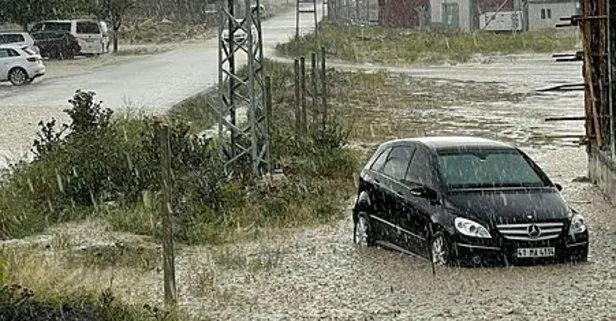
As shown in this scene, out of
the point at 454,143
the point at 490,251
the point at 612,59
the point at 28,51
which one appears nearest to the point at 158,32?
the point at 28,51

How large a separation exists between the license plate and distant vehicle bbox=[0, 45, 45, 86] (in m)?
34.0

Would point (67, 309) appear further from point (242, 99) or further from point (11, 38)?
point (11, 38)

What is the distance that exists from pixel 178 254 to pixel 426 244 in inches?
134

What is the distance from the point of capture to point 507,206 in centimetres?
1301

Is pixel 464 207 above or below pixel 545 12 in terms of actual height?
below

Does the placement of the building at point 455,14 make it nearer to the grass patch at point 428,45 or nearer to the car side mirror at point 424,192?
the grass patch at point 428,45

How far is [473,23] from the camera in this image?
269 feet

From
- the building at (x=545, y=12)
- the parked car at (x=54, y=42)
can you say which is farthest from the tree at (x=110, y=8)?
the building at (x=545, y=12)

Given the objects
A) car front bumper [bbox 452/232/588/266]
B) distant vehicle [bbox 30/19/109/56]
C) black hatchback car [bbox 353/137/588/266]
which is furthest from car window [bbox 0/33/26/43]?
car front bumper [bbox 452/232/588/266]

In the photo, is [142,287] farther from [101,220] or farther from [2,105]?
[2,105]

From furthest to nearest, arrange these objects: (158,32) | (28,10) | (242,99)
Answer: (158,32) < (28,10) < (242,99)

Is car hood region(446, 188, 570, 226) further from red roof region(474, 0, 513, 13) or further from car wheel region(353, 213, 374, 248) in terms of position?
red roof region(474, 0, 513, 13)

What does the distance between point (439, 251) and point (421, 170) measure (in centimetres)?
136

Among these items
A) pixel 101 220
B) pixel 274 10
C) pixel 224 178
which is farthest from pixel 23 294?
pixel 274 10
